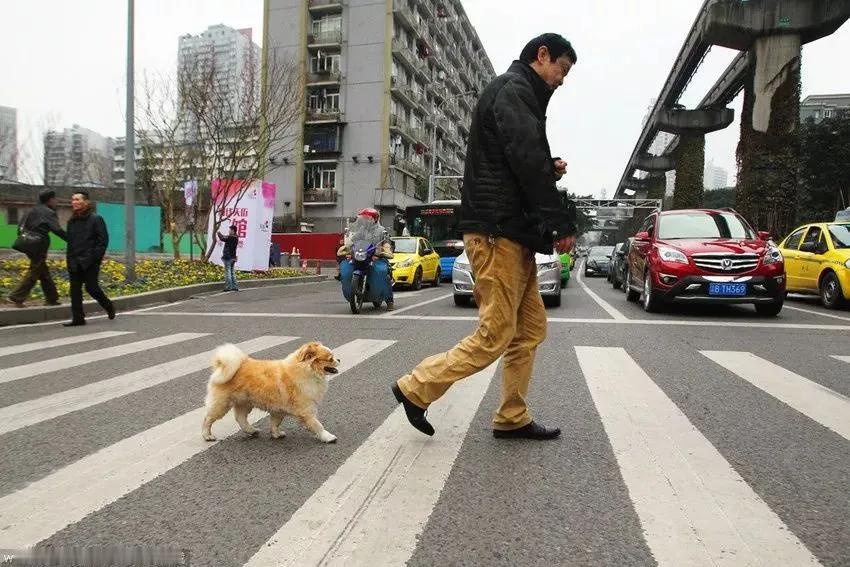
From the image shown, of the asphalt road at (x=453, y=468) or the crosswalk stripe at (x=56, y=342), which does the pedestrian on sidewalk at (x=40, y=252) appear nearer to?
the crosswalk stripe at (x=56, y=342)

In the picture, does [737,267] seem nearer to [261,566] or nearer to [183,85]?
[261,566]

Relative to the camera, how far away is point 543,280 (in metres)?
11.0

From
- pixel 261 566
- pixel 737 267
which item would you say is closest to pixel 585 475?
pixel 261 566

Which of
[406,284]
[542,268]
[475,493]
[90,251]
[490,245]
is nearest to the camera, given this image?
[475,493]

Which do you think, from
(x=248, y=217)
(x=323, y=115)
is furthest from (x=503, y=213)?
(x=323, y=115)

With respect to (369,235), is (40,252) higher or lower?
lower

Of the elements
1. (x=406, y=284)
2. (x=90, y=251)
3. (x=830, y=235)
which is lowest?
(x=406, y=284)

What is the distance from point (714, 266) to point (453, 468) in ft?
24.4

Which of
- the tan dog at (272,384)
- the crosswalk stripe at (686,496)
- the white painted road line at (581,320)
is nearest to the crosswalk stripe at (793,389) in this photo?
the crosswalk stripe at (686,496)

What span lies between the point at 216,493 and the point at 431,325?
600cm

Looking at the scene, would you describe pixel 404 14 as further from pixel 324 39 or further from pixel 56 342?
pixel 56 342

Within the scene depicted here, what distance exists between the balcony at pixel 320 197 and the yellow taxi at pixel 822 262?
36.8 m

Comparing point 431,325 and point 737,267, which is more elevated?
point 737,267

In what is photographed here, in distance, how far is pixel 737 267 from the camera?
8.90 m
